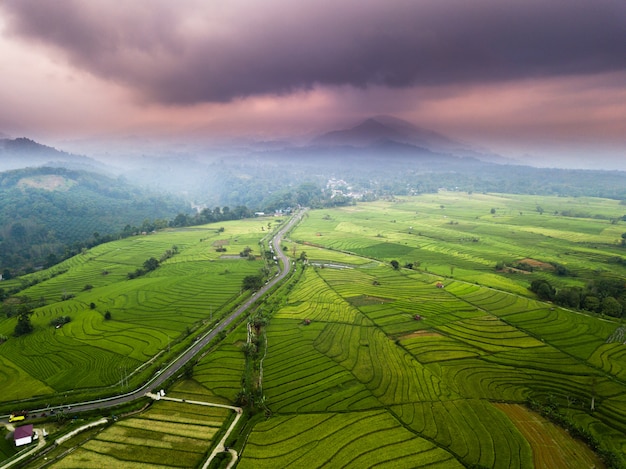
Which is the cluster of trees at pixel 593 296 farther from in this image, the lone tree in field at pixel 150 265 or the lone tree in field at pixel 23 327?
the lone tree in field at pixel 23 327

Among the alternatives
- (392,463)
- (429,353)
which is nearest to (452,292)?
(429,353)

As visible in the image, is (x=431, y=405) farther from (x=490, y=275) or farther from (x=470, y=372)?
(x=490, y=275)

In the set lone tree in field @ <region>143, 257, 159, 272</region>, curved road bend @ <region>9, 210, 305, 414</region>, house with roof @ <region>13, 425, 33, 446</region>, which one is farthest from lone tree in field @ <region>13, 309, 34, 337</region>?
lone tree in field @ <region>143, 257, 159, 272</region>

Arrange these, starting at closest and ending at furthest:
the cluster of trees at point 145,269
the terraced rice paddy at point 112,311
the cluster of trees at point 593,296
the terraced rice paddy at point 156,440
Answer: the terraced rice paddy at point 156,440 < the terraced rice paddy at point 112,311 < the cluster of trees at point 593,296 < the cluster of trees at point 145,269

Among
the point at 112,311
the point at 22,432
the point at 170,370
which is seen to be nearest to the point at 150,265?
the point at 112,311

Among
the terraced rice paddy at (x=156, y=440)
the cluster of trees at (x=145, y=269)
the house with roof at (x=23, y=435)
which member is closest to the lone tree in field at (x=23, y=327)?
the cluster of trees at (x=145, y=269)

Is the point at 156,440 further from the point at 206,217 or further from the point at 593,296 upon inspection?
the point at 206,217
